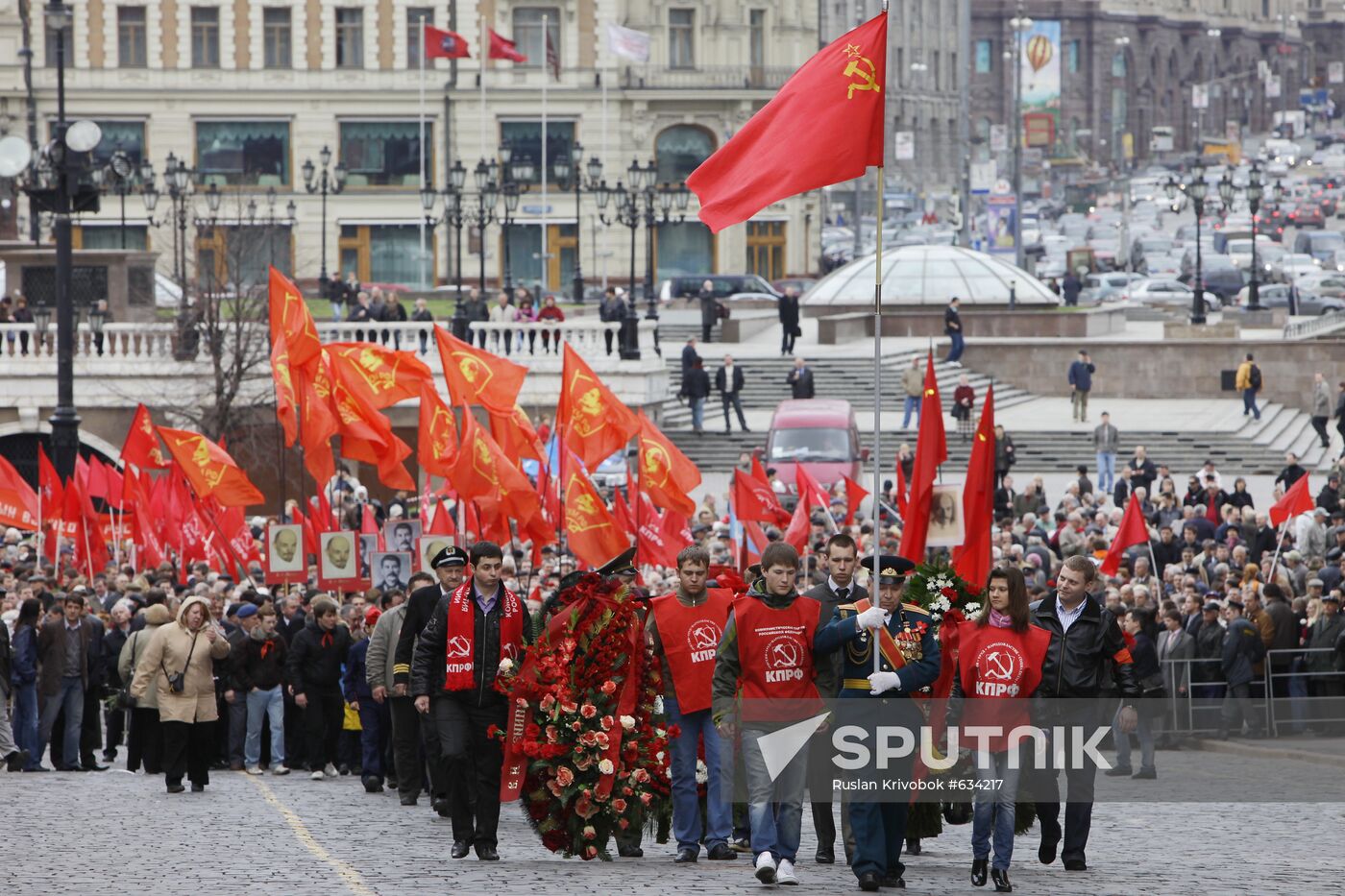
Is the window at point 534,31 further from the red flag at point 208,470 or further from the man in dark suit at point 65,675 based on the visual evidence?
the man in dark suit at point 65,675

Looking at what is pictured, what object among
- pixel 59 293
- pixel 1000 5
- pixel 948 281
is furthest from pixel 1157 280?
pixel 1000 5

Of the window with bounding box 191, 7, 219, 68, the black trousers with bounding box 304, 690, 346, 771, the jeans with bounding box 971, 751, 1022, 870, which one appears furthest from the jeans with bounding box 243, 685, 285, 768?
the window with bounding box 191, 7, 219, 68

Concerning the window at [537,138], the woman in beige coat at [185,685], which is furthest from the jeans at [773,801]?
the window at [537,138]

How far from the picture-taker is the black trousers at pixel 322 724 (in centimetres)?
1741

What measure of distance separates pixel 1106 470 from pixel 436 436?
1651cm

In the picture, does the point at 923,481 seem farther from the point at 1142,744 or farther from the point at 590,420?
the point at 590,420

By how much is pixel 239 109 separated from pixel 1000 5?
74837 mm

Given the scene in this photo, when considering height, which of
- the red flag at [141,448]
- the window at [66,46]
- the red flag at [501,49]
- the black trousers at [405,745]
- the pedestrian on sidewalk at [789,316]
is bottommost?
the black trousers at [405,745]

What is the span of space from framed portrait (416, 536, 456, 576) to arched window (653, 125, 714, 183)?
2181 inches

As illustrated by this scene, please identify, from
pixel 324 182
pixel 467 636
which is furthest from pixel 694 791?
pixel 324 182

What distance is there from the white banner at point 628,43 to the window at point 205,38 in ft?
42.7

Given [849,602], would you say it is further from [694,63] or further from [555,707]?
[694,63]

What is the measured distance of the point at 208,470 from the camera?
A: 82.1 ft

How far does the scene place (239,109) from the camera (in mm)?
75312
